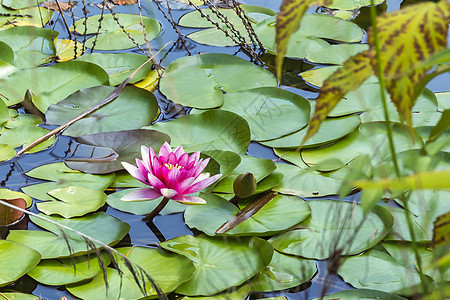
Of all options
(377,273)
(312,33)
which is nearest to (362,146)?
(377,273)

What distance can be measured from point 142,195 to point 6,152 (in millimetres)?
563

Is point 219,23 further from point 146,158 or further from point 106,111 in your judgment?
point 146,158

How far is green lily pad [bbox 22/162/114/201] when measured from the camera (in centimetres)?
145

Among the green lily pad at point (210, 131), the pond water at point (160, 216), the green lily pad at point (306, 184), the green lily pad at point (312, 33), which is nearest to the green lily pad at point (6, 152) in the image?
the pond water at point (160, 216)

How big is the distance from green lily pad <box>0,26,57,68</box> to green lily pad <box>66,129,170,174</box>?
0.64m

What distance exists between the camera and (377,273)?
1.21 meters

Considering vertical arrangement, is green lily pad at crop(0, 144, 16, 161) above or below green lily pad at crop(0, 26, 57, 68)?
below

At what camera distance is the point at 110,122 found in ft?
5.71

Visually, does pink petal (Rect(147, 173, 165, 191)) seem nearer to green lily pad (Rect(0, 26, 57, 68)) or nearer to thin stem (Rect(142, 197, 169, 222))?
thin stem (Rect(142, 197, 169, 222))

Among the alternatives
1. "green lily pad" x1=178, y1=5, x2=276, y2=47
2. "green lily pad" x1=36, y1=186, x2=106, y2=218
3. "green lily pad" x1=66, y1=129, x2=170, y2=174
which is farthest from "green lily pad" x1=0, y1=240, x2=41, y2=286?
"green lily pad" x1=178, y1=5, x2=276, y2=47

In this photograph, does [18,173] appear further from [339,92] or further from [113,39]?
[339,92]

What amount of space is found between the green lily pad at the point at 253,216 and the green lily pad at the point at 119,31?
1110 millimetres

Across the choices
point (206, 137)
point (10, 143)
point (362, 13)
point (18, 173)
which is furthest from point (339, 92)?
point (362, 13)

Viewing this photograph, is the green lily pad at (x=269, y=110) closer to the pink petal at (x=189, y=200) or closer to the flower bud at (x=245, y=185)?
the flower bud at (x=245, y=185)
